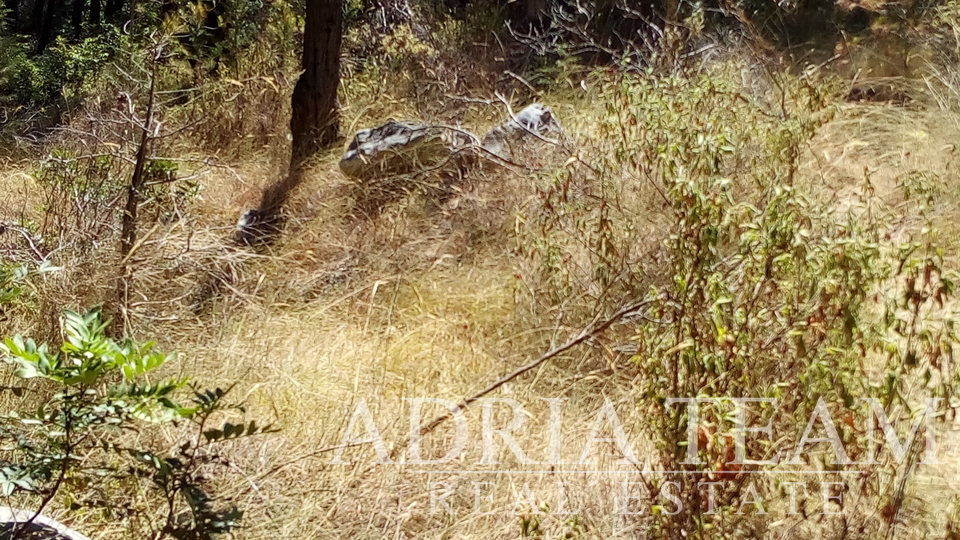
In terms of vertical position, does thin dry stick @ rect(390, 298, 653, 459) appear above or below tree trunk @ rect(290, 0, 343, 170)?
below

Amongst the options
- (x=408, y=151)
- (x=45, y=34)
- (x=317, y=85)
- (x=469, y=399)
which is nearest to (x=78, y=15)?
(x=45, y=34)

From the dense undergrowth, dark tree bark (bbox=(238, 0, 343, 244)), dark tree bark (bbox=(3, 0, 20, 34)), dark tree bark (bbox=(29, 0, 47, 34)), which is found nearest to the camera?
the dense undergrowth

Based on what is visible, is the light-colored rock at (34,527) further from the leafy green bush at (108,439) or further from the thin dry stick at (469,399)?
the thin dry stick at (469,399)

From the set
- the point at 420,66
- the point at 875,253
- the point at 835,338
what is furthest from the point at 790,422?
the point at 420,66

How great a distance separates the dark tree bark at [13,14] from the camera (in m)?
10.7

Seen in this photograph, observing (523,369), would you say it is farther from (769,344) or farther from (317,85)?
(317,85)

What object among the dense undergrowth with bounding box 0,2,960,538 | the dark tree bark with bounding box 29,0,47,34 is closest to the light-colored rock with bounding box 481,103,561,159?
the dense undergrowth with bounding box 0,2,960,538

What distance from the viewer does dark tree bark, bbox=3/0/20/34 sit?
35.0 ft

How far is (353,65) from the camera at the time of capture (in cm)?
616

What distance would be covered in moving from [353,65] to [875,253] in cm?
465

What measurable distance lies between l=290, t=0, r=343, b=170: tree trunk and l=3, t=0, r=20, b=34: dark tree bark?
687 centimetres

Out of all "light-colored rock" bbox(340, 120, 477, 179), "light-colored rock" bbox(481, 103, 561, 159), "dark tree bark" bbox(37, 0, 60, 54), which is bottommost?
"light-colored rock" bbox(340, 120, 477, 179)

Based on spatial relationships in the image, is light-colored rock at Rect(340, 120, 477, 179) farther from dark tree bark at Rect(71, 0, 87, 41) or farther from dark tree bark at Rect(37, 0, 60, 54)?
dark tree bark at Rect(37, 0, 60, 54)

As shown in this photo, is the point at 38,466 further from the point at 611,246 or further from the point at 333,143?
the point at 333,143
